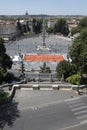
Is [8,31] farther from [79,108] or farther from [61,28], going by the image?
Answer: [79,108]

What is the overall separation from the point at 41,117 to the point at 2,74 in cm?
Result: 1605

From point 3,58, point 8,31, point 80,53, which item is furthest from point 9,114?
point 8,31

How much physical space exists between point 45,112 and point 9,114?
2.84m

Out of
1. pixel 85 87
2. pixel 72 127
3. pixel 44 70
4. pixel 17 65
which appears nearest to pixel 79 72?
pixel 85 87

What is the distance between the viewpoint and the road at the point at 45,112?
2308 centimetres

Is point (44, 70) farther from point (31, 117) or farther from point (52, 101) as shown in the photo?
point (31, 117)

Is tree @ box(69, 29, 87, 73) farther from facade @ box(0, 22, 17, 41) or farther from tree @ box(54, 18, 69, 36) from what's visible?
tree @ box(54, 18, 69, 36)

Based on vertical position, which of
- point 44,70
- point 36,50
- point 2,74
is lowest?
point 36,50

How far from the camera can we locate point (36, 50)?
84.6 metres

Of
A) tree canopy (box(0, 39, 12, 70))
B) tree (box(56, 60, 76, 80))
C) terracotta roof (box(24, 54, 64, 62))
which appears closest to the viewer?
tree (box(56, 60, 76, 80))

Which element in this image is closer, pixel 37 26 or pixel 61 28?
pixel 61 28

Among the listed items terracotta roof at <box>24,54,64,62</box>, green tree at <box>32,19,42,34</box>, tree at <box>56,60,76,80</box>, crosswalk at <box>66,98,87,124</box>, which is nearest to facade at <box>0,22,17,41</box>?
green tree at <box>32,19,42,34</box>

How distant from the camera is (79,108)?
26.5 meters

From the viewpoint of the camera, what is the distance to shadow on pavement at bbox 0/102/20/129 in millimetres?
23609
